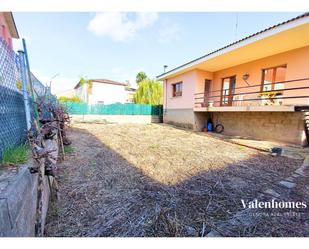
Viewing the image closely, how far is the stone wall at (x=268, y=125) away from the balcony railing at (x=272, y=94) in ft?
2.03

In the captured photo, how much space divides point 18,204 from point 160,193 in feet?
5.71

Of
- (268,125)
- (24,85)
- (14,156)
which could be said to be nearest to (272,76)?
(268,125)

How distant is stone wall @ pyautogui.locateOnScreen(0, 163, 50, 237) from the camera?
1.03 metres

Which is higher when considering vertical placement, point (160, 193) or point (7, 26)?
point (7, 26)

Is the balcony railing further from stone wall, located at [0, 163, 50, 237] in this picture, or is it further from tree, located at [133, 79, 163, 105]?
tree, located at [133, 79, 163, 105]

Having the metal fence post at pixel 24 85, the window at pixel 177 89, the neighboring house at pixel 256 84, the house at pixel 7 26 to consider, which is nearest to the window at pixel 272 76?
the neighboring house at pixel 256 84

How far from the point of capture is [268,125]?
715 cm

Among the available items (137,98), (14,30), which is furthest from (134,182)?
(137,98)

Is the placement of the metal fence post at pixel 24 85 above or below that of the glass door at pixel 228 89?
below

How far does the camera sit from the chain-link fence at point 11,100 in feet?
5.55

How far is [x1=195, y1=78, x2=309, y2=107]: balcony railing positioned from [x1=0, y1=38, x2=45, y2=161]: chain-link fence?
7498mm

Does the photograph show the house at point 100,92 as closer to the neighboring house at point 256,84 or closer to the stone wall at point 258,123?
the neighboring house at point 256,84

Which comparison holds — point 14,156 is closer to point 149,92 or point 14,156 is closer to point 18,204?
point 18,204
